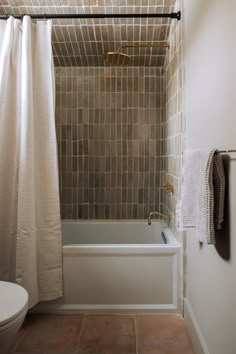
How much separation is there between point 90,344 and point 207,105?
160 cm

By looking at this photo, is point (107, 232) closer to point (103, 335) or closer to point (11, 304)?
point (103, 335)

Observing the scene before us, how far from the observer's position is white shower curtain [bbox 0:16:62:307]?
6.61ft

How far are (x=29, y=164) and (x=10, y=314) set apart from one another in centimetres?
102

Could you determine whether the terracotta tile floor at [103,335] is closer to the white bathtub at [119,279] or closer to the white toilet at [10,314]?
the white bathtub at [119,279]

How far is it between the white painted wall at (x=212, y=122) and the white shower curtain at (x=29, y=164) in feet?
3.19

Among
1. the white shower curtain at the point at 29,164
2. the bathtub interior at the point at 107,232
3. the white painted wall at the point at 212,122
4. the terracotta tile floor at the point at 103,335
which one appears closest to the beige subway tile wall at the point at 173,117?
the white painted wall at the point at 212,122

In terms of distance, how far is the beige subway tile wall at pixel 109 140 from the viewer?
306cm

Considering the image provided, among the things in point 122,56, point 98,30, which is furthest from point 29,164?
point 98,30

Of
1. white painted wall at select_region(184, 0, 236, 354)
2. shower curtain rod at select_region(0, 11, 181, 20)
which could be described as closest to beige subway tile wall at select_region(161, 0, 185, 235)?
shower curtain rod at select_region(0, 11, 181, 20)

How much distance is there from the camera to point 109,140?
3078 mm

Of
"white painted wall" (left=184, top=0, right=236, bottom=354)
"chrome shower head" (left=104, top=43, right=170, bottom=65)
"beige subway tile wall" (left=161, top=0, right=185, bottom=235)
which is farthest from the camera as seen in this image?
"chrome shower head" (left=104, top=43, right=170, bottom=65)

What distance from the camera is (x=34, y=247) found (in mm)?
2047

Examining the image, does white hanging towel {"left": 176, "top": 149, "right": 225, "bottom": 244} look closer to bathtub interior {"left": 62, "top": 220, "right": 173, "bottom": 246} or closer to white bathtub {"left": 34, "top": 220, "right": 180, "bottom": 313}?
white bathtub {"left": 34, "top": 220, "right": 180, "bottom": 313}

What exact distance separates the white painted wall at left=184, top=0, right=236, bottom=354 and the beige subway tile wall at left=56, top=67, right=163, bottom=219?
43.6 inches
